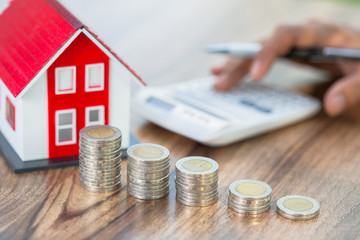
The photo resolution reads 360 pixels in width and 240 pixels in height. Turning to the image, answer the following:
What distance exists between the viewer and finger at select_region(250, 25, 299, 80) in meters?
1.50

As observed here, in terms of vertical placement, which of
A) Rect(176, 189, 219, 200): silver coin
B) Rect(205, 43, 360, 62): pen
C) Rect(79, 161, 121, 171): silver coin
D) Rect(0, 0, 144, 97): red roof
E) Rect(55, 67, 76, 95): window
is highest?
Rect(0, 0, 144, 97): red roof

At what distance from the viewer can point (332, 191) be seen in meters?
1.11

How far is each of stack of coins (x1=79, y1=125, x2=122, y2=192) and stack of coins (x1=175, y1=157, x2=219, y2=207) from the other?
11 cm

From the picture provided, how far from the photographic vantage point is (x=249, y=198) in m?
1.00

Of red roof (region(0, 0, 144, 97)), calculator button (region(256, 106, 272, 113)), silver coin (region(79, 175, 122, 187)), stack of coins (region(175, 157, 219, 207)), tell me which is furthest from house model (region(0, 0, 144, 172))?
calculator button (region(256, 106, 272, 113))

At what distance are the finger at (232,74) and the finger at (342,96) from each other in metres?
0.22

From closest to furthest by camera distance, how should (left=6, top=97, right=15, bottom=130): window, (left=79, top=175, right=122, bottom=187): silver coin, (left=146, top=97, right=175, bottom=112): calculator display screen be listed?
(left=79, top=175, right=122, bottom=187): silver coin
(left=6, top=97, right=15, bottom=130): window
(left=146, top=97, right=175, bottom=112): calculator display screen

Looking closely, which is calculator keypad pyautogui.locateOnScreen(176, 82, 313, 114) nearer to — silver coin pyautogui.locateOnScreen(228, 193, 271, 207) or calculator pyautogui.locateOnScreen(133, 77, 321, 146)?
calculator pyautogui.locateOnScreen(133, 77, 321, 146)

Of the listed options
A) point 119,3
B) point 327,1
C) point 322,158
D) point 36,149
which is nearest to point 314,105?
point 322,158

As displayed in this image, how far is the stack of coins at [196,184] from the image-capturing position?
3.33ft

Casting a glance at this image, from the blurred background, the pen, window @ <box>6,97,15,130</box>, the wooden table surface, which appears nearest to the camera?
the wooden table surface

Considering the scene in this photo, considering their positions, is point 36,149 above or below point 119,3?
below

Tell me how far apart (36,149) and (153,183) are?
240 mm

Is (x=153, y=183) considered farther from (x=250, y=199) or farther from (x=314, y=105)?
(x=314, y=105)
